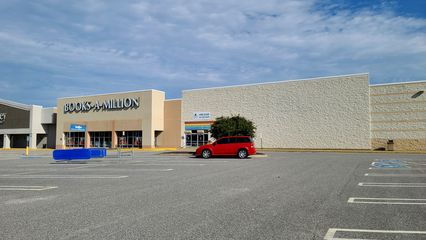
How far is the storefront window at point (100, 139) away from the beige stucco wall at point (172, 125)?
922 cm

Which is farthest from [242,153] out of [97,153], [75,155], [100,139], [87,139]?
[87,139]

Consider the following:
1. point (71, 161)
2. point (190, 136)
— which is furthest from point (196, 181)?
point (190, 136)

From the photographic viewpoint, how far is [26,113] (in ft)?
225

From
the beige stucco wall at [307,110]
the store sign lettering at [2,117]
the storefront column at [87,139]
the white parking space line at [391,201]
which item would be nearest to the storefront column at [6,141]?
the store sign lettering at [2,117]

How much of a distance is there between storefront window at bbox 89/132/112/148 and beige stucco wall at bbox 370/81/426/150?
131 feet

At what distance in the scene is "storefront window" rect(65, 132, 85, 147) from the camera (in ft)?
213

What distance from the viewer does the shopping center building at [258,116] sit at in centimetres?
4300

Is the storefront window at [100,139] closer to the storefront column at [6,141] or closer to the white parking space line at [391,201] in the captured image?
the storefront column at [6,141]

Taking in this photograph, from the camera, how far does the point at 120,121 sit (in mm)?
60000

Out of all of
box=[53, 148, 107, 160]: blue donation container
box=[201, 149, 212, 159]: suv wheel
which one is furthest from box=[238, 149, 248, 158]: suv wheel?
box=[53, 148, 107, 160]: blue donation container

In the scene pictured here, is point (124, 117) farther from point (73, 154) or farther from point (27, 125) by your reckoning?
point (73, 154)

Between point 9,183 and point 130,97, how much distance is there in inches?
1825

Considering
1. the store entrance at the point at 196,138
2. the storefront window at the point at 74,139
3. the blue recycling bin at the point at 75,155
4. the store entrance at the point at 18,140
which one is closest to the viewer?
the blue recycling bin at the point at 75,155

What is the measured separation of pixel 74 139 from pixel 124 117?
40.1ft
